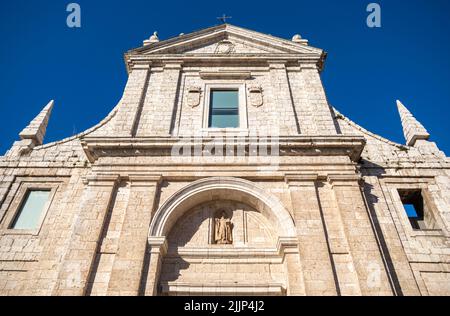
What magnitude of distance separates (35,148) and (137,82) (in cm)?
402

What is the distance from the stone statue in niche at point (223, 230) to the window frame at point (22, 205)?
4780mm

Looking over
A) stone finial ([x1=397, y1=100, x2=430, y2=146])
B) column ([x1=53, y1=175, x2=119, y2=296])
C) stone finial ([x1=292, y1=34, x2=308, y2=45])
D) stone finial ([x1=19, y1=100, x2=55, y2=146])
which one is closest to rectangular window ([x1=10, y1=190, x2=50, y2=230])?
column ([x1=53, y1=175, x2=119, y2=296])

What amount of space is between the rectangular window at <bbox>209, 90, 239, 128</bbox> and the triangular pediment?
2.00m

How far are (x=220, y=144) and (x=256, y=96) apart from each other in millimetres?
3068

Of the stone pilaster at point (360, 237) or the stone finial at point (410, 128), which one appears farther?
the stone finial at point (410, 128)

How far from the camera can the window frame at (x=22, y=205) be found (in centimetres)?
954

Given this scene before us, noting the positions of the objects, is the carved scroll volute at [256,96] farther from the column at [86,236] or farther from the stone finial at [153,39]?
the column at [86,236]

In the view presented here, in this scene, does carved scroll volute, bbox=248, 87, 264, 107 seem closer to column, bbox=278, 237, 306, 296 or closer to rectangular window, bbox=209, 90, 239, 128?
rectangular window, bbox=209, 90, 239, 128

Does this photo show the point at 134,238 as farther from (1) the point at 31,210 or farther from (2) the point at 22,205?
(2) the point at 22,205

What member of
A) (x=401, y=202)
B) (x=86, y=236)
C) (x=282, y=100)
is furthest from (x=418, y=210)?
(x=86, y=236)

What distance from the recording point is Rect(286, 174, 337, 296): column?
768 centimetres

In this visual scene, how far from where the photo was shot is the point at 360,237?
27.6 feet

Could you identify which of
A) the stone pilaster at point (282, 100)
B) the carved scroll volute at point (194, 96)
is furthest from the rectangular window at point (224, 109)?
the stone pilaster at point (282, 100)
